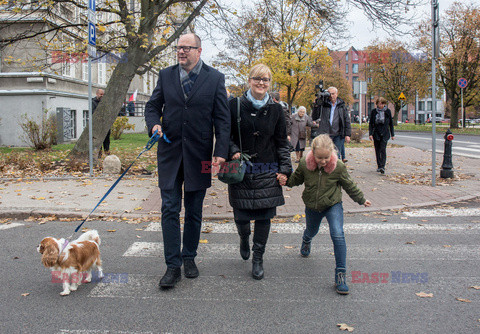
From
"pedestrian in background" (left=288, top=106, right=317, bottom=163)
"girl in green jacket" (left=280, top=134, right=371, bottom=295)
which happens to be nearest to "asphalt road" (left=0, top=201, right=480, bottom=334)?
"girl in green jacket" (left=280, top=134, right=371, bottom=295)

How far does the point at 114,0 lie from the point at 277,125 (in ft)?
31.4

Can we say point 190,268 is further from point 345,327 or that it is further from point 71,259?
point 345,327

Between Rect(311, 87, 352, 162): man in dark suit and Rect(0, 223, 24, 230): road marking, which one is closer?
Rect(0, 223, 24, 230): road marking

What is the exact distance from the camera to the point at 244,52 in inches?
1208

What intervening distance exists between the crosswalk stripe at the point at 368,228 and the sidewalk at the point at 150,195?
1.91 ft

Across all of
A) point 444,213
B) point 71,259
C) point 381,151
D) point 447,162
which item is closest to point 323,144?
point 71,259

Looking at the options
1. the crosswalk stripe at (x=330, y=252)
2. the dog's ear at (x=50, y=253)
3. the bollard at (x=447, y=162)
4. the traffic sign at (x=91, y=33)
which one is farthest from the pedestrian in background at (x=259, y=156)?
the bollard at (x=447, y=162)

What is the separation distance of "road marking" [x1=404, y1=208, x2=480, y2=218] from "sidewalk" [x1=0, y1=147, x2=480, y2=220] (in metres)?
0.37

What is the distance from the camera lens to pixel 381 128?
442 inches

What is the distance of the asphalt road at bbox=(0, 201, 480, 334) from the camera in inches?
128

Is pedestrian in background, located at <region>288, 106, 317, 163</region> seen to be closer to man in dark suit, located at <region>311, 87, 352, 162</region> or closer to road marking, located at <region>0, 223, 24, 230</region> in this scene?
man in dark suit, located at <region>311, 87, 352, 162</region>

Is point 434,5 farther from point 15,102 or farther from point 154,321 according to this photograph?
point 15,102

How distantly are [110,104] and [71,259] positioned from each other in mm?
8776

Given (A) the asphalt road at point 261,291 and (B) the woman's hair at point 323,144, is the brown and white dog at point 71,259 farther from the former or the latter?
(B) the woman's hair at point 323,144
